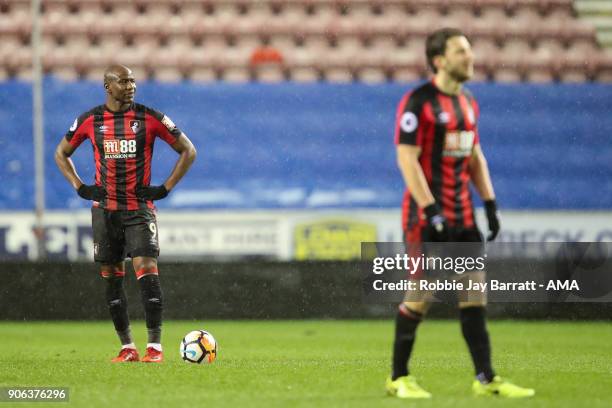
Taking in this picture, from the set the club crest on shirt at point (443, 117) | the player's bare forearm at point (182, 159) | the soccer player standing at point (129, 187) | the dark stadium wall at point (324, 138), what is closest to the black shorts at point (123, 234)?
the soccer player standing at point (129, 187)

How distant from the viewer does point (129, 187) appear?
6.54 metres

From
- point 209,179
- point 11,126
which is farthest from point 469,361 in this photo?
point 11,126

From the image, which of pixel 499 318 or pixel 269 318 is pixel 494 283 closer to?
pixel 499 318

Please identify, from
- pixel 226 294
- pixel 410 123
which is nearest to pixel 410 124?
pixel 410 123

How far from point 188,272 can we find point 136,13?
4530 mm

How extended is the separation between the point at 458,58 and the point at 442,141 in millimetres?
347

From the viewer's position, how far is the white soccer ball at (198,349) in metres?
6.45

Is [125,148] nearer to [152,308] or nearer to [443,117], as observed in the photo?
[152,308]

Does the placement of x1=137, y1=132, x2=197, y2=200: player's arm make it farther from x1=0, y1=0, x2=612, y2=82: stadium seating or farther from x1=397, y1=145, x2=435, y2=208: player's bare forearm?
x1=0, y1=0, x2=612, y2=82: stadium seating

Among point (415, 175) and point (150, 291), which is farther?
point (150, 291)

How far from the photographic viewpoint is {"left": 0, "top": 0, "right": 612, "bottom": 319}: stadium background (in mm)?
10953

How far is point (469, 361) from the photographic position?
267 inches

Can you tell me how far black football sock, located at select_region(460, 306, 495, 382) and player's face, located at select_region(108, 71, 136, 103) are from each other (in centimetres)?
255

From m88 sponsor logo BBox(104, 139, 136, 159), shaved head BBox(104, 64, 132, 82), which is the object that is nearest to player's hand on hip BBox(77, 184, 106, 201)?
m88 sponsor logo BBox(104, 139, 136, 159)
